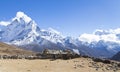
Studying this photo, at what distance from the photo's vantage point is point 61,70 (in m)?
43.6

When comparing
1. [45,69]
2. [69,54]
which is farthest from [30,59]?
[45,69]

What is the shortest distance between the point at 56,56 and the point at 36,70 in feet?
45.4

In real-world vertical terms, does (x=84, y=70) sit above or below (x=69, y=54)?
below

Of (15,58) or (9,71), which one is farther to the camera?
(15,58)

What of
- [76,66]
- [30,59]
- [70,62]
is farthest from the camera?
[30,59]

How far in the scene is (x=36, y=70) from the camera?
142 feet

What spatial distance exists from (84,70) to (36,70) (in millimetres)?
6836

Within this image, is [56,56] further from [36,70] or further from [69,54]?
[36,70]

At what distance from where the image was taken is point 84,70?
43.2 m

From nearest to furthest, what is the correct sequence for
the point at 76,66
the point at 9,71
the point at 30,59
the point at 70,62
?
1. the point at 9,71
2. the point at 76,66
3. the point at 70,62
4. the point at 30,59

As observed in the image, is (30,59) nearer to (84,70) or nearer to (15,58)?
(15,58)

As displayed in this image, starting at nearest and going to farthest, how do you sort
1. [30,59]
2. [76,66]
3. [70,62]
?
[76,66]
[70,62]
[30,59]

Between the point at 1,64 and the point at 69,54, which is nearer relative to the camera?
the point at 1,64

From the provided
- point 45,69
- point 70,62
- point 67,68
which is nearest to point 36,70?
point 45,69
